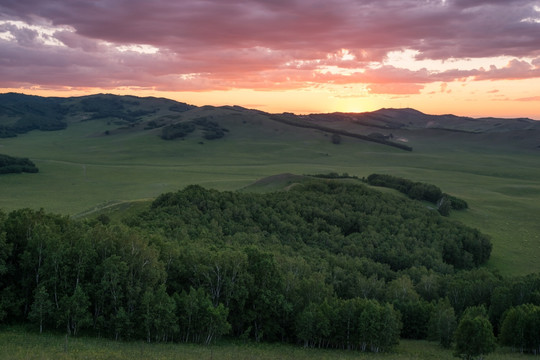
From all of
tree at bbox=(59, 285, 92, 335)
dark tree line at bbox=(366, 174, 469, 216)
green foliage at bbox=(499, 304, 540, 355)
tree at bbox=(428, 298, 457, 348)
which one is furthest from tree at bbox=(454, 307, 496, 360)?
dark tree line at bbox=(366, 174, 469, 216)

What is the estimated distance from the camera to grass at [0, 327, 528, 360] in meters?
34.4

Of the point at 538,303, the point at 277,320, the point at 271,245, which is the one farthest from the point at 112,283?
the point at 538,303

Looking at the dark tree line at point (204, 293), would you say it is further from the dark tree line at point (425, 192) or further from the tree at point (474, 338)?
the dark tree line at point (425, 192)

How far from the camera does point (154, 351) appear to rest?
38469 millimetres

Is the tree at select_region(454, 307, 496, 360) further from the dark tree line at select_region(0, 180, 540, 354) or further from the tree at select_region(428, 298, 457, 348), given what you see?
the tree at select_region(428, 298, 457, 348)

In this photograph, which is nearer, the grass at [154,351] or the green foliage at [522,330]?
the grass at [154,351]

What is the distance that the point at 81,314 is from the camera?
40750 millimetres

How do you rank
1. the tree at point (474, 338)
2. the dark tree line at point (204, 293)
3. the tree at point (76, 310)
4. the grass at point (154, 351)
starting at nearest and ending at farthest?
the grass at point (154, 351) < the tree at point (76, 310) < the tree at point (474, 338) < the dark tree line at point (204, 293)

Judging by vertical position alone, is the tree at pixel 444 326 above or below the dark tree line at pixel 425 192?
below

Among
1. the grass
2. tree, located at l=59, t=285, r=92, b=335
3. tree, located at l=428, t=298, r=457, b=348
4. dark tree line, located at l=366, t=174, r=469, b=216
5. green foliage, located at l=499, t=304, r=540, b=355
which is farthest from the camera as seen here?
dark tree line, located at l=366, t=174, r=469, b=216

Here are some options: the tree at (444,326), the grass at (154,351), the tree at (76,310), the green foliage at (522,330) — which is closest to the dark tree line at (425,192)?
the green foliage at (522,330)

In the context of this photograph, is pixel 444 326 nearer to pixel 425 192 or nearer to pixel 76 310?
pixel 76 310

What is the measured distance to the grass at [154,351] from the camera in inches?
1355

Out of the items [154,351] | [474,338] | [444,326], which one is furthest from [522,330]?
[154,351]
